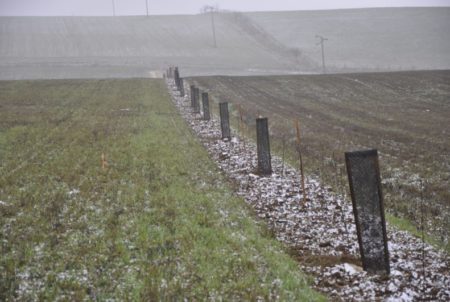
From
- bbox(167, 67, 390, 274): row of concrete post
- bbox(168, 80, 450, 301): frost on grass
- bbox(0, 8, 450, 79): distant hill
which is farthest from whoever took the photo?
bbox(0, 8, 450, 79): distant hill

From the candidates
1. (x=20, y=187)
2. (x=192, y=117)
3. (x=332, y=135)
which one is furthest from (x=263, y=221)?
(x=192, y=117)

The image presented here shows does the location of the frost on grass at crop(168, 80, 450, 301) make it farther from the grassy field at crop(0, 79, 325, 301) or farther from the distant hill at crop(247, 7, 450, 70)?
the distant hill at crop(247, 7, 450, 70)

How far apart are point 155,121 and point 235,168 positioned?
9.43 m

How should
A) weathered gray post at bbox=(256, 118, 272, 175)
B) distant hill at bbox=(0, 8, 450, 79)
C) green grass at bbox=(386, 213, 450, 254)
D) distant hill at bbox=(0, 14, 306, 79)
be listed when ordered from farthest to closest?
1. distant hill at bbox=(0, 8, 450, 79)
2. distant hill at bbox=(0, 14, 306, 79)
3. weathered gray post at bbox=(256, 118, 272, 175)
4. green grass at bbox=(386, 213, 450, 254)

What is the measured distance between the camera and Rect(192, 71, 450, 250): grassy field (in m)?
12.2

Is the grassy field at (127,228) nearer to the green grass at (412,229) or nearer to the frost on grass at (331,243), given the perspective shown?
the frost on grass at (331,243)

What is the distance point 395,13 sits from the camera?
107500mm

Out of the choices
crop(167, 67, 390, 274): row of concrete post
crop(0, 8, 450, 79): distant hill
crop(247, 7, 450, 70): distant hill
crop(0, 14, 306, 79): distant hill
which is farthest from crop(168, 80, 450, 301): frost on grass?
crop(247, 7, 450, 70): distant hill

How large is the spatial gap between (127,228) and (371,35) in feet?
292

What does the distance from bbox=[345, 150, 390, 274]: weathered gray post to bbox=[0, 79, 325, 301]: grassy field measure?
114 centimetres

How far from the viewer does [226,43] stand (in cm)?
8875

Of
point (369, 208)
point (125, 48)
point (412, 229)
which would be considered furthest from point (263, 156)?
point (125, 48)

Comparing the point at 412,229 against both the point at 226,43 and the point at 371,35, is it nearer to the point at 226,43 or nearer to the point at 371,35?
the point at 226,43

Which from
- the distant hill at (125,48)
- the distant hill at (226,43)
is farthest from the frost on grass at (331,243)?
the distant hill at (125,48)
